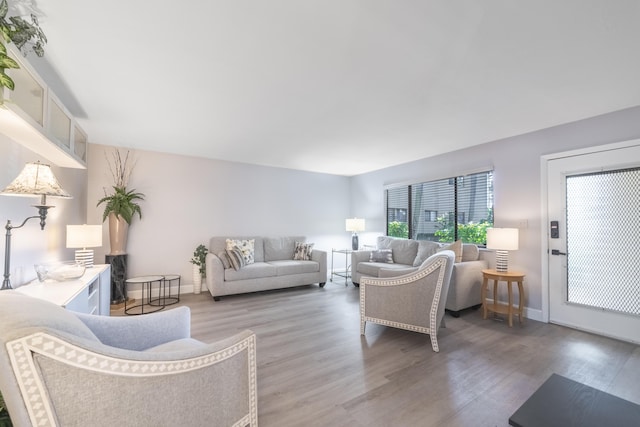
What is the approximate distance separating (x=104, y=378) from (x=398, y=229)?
512 centimetres

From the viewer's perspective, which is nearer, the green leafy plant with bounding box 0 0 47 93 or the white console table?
the green leafy plant with bounding box 0 0 47 93

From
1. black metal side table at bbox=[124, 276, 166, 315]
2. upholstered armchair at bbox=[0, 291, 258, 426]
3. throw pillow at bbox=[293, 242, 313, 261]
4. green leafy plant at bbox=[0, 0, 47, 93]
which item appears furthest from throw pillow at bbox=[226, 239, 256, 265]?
green leafy plant at bbox=[0, 0, 47, 93]

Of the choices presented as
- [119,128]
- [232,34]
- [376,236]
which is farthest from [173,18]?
[376,236]

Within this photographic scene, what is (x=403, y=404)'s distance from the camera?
68.6 inches

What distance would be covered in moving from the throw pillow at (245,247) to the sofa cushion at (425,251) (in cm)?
279

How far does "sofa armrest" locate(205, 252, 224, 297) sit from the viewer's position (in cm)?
403

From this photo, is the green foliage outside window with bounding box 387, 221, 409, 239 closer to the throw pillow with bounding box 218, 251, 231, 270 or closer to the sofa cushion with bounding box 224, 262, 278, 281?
the sofa cushion with bounding box 224, 262, 278, 281

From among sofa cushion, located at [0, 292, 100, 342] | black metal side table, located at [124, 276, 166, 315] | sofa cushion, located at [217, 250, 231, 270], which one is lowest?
black metal side table, located at [124, 276, 166, 315]

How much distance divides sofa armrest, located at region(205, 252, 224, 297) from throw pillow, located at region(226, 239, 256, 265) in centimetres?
42

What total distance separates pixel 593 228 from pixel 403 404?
2940mm

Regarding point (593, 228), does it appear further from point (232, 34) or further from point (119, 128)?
point (119, 128)

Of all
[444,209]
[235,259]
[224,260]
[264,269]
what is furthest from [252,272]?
[444,209]

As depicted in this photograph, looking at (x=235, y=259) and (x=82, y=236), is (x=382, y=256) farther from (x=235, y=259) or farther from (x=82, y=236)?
(x=82, y=236)

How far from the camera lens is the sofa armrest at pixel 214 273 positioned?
403cm
